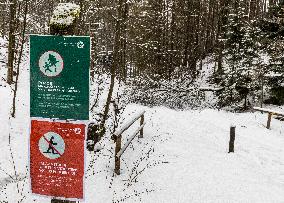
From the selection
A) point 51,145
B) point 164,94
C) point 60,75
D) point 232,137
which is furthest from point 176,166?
point 164,94

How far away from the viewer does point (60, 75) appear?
11.7 feet

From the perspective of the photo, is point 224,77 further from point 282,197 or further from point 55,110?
point 55,110

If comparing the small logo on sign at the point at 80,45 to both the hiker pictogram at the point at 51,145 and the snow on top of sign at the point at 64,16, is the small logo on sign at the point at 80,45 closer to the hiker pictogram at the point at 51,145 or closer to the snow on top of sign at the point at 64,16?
the snow on top of sign at the point at 64,16

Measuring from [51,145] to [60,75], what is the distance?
0.69 m

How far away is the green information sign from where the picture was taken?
3.53 meters

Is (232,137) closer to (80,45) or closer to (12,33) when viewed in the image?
(80,45)

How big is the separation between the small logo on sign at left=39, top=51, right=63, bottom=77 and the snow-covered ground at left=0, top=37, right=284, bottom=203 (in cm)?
291

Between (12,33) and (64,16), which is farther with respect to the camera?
(12,33)

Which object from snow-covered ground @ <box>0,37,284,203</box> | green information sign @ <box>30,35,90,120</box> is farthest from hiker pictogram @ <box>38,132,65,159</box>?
snow-covered ground @ <box>0,37,284,203</box>

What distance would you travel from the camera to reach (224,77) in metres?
27.0

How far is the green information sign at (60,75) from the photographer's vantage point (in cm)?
353

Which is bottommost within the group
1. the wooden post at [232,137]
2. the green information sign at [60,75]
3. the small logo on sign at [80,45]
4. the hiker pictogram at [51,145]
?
the wooden post at [232,137]

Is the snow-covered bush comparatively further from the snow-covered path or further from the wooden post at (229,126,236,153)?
the wooden post at (229,126,236,153)

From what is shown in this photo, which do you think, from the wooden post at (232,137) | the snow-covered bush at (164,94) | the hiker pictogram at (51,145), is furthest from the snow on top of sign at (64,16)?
the snow-covered bush at (164,94)
